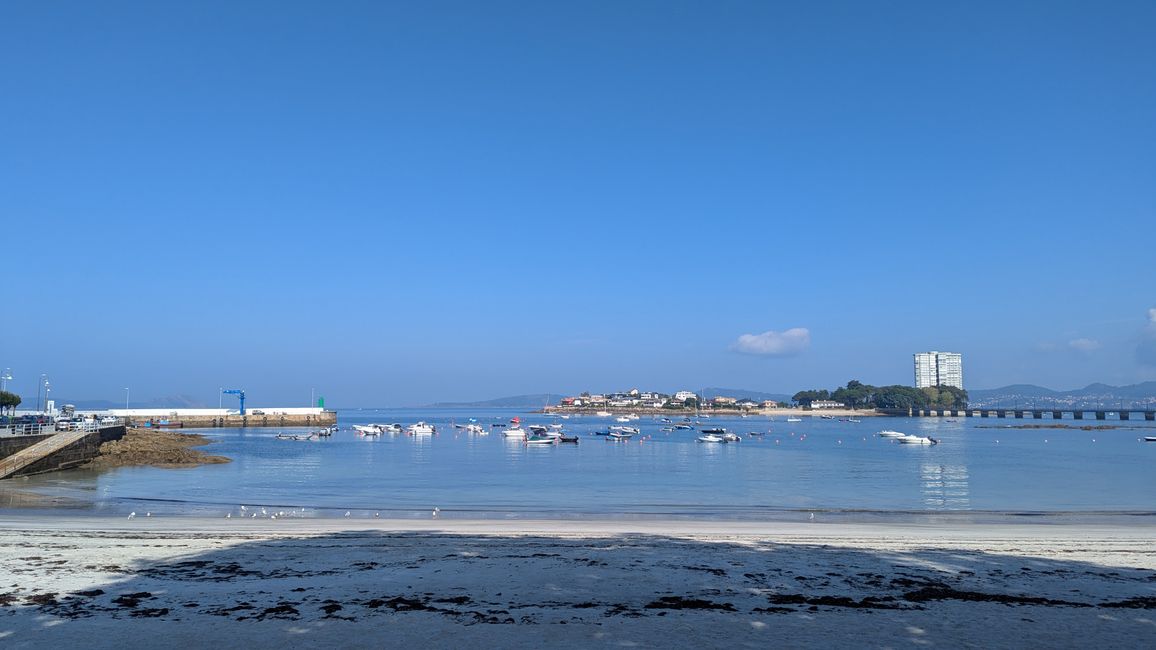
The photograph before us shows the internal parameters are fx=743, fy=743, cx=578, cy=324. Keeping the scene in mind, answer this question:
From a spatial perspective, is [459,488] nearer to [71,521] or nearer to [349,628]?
[71,521]

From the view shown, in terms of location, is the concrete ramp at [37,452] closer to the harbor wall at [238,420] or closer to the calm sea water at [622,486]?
the calm sea water at [622,486]

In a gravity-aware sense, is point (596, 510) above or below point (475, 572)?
below

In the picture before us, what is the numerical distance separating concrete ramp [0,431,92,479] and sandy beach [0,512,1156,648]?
59.5 ft

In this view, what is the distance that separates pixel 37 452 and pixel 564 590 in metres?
35.2

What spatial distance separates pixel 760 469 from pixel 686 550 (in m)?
33.6

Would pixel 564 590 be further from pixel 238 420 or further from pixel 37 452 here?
pixel 238 420

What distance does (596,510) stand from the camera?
26.2 metres

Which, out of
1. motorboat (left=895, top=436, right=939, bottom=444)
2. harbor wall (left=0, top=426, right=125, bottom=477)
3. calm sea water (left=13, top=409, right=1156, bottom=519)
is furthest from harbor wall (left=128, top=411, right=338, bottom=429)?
motorboat (left=895, top=436, right=939, bottom=444)

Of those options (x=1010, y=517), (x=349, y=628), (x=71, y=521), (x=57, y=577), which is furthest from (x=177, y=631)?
(x=1010, y=517)

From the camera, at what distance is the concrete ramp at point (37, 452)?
32166 millimetres

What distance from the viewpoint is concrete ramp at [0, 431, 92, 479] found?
32166 mm

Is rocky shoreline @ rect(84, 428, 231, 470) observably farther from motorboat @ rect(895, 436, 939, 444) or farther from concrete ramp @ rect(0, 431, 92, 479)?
motorboat @ rect(895, 436, 939, 444)

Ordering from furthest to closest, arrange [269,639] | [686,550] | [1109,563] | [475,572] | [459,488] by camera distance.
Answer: [459,488], [686,550], [1109,563], [475,572], [269,639]

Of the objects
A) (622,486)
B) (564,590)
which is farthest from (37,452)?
(564,590)
